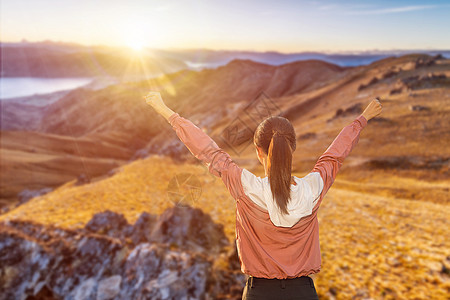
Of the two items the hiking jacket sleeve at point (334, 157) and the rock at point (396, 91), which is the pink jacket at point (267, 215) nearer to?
the hiking jacket sleeve at point (334, 157)

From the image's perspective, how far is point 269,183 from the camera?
192cm

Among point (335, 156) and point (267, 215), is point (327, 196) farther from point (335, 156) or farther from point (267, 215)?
point (267, 215)

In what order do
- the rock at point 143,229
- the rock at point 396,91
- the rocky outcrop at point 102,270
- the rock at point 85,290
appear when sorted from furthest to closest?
the rock at point 396,91, the rock at point 143,229, the rock at point 85,290, the rocky outcrop at point 102,270

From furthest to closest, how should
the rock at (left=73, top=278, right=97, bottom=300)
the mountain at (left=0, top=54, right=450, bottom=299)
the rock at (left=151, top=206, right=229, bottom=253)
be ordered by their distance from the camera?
the rock at (left=151, top=206, right=229, bottom=253) < the mountain at (left=0, top=54, right=450, bottom=299) < the rock at (left=73, top=278, right=97, bottom=300)

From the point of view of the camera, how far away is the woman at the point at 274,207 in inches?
75.0

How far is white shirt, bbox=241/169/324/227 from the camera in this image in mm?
1912

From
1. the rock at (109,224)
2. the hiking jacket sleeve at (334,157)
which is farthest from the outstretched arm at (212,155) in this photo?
the rock at (109,224)

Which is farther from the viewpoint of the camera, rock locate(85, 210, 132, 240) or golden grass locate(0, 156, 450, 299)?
rock locate(85, 210, 132, 240)

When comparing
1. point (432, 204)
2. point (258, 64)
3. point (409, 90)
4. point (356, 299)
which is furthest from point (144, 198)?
point (258, 64)

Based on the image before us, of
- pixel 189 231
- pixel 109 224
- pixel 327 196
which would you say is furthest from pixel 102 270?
pixel 327 196

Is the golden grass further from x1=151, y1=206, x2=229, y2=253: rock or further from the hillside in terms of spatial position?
the hillside

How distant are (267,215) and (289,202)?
0.20 m

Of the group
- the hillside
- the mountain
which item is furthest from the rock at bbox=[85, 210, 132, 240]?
the hillside

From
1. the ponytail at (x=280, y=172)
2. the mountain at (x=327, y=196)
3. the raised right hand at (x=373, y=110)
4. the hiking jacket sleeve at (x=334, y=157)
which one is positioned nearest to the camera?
the ponytail at (x=280, y=172)
